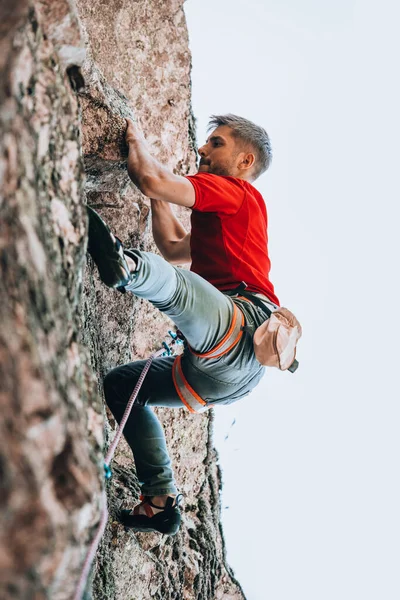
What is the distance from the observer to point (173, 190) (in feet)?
11.1

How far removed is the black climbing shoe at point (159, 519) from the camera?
345cm

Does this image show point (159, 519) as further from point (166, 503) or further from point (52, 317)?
point (52, 317)

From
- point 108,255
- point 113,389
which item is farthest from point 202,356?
point 108,255

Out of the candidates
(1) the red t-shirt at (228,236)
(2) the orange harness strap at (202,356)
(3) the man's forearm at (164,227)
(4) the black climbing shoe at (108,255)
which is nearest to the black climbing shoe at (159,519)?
(2) the orange harness strap at (202,356)

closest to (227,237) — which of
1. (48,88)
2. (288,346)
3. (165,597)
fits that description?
(288,346)

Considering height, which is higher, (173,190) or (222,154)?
(222,154)

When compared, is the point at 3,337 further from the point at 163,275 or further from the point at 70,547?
the point at 163,275

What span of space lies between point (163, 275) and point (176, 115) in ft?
10.7

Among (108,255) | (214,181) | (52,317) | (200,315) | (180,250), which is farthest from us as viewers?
(180,250)

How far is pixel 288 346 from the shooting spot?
3.23 meters

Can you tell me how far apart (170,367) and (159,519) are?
99 centimetres

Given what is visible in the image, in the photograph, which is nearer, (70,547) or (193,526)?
(70,547)

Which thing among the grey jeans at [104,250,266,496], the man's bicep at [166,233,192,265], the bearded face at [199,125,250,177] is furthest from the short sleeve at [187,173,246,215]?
the man's bicep at [166,233,192,265]

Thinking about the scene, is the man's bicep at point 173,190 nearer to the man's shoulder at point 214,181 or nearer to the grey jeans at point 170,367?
the man's shoulder at point 214,181
